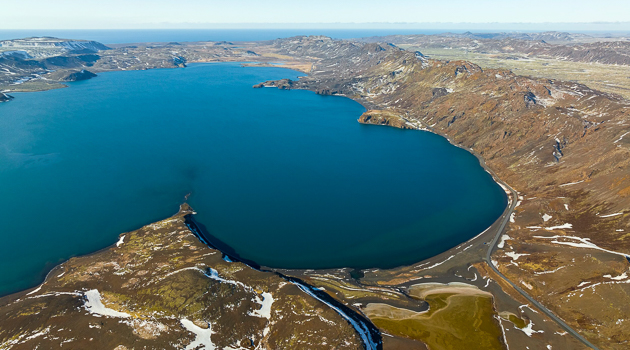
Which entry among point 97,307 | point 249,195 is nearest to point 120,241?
point 97,307

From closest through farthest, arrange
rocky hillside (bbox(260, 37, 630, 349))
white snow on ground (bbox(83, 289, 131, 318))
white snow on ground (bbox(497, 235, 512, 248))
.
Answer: white snow on ground (bbox(83, 289, 131, 318)) → rocky hillside (bbox(260, 37, 630, 349)) → white snow on ground (bbox(497, 235, 512, 248))

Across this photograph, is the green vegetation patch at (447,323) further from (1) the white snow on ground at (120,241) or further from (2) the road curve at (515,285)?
(1) the white snow on ground at (120,241)

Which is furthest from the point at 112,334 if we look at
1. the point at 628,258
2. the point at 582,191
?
the point at 582,191

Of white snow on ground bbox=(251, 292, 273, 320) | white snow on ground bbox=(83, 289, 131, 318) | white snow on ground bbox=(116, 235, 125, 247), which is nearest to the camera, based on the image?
white snow on ground bbox=(83, 289, 131, 318)

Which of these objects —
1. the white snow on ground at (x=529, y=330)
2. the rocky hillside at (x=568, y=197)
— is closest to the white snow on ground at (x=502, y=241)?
the rocky hillside at (x=568, y=197)

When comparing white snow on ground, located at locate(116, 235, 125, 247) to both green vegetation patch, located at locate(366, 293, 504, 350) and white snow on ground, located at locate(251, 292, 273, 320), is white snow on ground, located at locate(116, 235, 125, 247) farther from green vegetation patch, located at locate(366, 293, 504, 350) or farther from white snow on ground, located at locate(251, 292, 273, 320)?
green vegetation patch, located at locate(366, 293, 504, 350)

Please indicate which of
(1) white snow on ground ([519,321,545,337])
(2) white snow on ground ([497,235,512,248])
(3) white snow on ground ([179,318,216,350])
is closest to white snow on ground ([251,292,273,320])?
(3) white snow on ground ([179,318,216,350])

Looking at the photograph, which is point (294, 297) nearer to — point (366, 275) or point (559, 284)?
point (366, 275)
